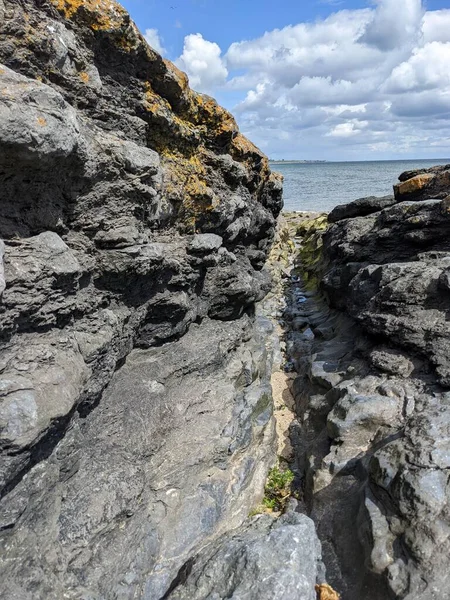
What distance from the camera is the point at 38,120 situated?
5129 millimetres

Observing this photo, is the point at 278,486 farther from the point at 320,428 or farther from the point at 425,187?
the point at 425,187

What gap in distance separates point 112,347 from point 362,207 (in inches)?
611

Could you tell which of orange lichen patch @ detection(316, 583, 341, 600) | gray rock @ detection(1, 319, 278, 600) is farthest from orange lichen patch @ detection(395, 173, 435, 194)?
orange lichen patch @ detection(316, 583, 341, 600)

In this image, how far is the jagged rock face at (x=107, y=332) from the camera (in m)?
5.20

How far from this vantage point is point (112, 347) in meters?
7.02

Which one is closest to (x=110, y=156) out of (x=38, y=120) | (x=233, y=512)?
(x=38, y=120)

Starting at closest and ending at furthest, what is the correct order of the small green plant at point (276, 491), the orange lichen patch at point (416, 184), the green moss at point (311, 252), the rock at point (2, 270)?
the rock at point (2, 270) < the small green plant at point (276, 491) < the orange lichen patch at point (416, 184) < the green moss at point (311, 252)

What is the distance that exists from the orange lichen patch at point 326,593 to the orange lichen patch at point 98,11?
29.0 feet

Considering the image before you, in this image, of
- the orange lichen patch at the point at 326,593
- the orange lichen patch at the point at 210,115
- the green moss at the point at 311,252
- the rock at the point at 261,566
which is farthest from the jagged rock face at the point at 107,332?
the green moss at the point at 311,252

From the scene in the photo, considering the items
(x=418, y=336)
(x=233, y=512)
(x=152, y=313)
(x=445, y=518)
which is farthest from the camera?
(x=418, y=336)

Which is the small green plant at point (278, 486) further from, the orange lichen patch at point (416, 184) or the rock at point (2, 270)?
the orange lichen patch at point (416, 184)

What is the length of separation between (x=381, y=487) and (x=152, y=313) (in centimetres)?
490

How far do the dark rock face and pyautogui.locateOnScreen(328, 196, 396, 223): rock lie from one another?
2226 mm

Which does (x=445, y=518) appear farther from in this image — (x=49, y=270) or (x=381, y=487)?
(x=49, y=270)
